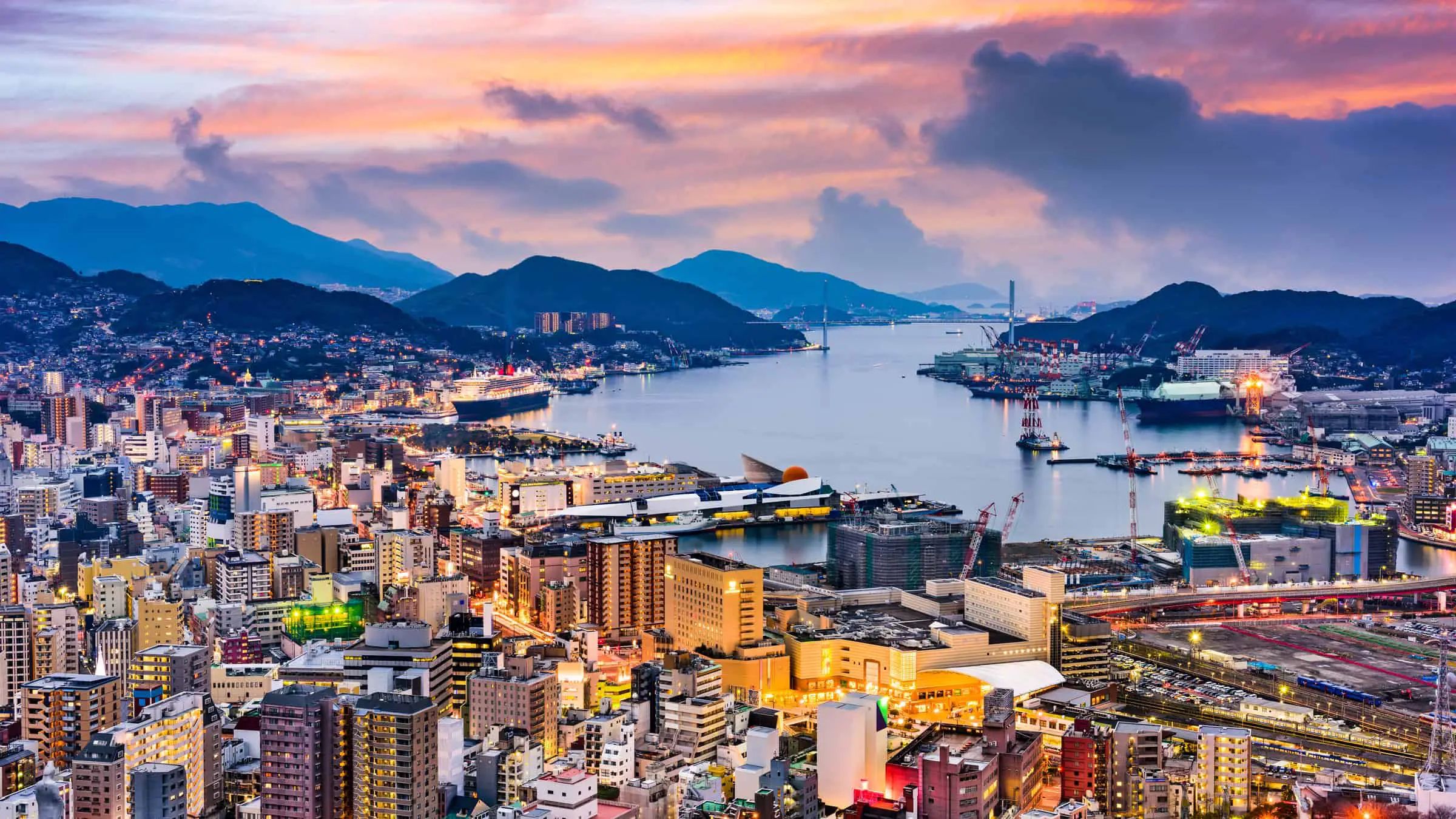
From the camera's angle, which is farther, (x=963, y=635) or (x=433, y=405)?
(x=433, y=405)

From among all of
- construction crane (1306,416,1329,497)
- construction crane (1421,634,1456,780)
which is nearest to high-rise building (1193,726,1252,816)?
construction crane (1421,634,1456,780)

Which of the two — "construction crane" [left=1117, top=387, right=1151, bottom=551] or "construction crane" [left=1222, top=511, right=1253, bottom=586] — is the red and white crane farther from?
"construction crane" [left=1222, top=511, right=1253, bottom=586]

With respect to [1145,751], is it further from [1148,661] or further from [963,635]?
[1148,661]

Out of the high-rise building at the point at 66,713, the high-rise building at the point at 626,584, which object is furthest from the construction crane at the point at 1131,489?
the high-rise building at the point at 66,713

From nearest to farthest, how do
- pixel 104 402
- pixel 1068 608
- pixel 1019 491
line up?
pixel 1068 608
pixel 1019 491
pixel 104 402

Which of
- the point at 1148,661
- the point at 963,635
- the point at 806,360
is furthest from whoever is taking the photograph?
the point at 806,360

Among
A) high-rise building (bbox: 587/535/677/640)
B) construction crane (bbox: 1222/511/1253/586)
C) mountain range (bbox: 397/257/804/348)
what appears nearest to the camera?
high-rise building (bbox: 587/535/677/640)

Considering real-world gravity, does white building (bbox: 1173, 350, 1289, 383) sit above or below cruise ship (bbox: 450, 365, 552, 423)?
above

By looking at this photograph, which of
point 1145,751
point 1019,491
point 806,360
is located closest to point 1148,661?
point 1145,751
